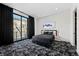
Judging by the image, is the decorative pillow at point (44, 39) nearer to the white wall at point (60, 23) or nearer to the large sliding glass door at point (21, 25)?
the white wall at point (60, 23)

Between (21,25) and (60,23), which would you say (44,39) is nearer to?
(60,23)

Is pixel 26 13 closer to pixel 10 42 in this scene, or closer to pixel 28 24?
pixel 28 24

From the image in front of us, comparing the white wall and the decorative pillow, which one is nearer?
the white wall

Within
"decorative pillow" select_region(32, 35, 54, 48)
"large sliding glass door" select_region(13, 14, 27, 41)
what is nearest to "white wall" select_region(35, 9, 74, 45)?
"decorative pillow" select_region(32, 35, 54, 48)

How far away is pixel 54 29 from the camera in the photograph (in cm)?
398

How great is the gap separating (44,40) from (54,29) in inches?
25.2

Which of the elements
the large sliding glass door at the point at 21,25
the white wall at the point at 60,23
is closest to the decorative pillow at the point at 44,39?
the white wall at the point at 60,23

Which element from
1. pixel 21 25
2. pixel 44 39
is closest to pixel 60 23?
pixel 44 39

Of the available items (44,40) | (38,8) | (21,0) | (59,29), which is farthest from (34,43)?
(21,0)

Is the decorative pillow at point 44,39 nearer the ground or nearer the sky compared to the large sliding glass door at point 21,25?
nearer the ground

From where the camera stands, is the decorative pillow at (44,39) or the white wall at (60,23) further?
the decorative pillow at (44,39)

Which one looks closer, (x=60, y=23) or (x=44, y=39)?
(x=44, y=39)

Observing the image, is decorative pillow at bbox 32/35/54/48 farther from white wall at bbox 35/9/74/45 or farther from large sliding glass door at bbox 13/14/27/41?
large sliding glass door at bbox 13/14/27/41

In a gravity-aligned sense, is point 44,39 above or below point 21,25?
below
